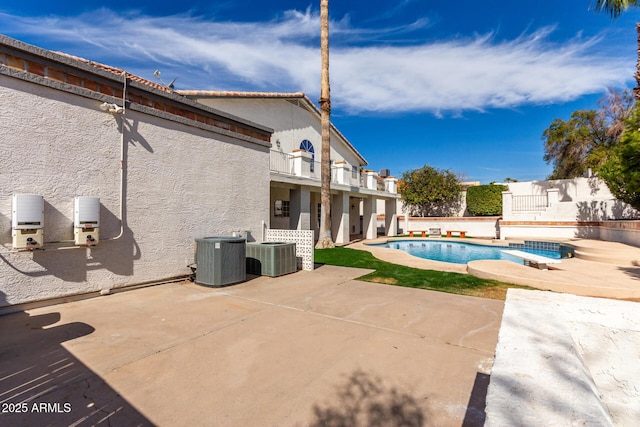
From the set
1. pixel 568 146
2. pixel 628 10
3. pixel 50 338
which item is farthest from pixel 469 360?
pixel 568 146

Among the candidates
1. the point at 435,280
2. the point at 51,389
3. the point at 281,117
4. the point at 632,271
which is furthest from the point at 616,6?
the point at 51,389

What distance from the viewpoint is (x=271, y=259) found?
8.03 meters

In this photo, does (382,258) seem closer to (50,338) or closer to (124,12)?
(50,338)

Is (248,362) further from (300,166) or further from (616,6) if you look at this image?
(616,6)

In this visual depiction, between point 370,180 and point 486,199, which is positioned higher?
point 370,180

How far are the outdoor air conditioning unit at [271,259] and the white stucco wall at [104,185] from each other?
1.19 metres

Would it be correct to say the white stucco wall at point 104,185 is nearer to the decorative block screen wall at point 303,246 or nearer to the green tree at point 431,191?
the decorative block screen wall at point 303,246

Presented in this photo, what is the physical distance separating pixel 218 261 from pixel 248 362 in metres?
3.80

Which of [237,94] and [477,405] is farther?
[237,94]

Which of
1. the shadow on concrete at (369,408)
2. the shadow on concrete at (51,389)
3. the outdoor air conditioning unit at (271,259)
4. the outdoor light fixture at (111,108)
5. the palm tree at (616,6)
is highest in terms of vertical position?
the palm tree at (616,6)

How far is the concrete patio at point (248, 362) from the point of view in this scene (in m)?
2.46

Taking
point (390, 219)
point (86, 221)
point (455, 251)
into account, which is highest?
point (86, 221)

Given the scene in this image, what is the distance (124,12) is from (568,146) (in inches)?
1294

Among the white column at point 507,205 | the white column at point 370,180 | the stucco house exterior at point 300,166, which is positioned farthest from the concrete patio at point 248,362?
the white column at point 507,205
